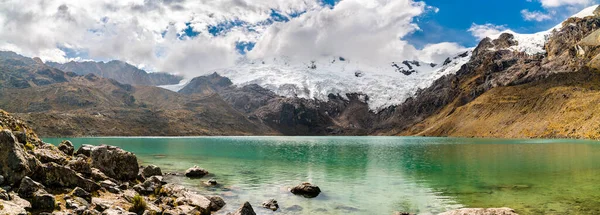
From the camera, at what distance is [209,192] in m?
39.6

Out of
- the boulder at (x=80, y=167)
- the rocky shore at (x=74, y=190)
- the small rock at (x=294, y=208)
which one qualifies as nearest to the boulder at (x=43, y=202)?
the rocky shore at (x=74, y=190)

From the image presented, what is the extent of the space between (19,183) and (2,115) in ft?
59.7

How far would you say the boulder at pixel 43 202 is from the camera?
1856cm

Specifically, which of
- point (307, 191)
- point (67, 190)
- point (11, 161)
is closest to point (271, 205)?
point (307, 191)

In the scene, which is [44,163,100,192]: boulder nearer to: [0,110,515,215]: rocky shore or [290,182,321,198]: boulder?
[0,110,515,215]: rocky shore

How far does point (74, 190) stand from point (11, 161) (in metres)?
3.64

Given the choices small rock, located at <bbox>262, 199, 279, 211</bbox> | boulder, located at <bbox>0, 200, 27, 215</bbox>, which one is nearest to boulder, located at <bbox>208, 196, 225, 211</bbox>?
small rock, located at <bbox>262, 199, 279, 211</bbox>

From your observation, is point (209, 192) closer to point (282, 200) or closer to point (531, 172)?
point (282, 200)

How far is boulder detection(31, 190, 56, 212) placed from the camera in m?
18.6

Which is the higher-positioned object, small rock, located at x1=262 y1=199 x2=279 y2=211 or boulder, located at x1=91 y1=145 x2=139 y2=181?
boulder, located at x1=91 y1=145 x2=139 y2=181

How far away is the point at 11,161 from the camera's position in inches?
805

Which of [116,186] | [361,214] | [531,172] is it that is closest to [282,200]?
[361,214]

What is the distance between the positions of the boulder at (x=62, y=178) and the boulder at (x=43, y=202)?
409 centimetres

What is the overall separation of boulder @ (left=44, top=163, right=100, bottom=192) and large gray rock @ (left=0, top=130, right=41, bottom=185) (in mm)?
1547
